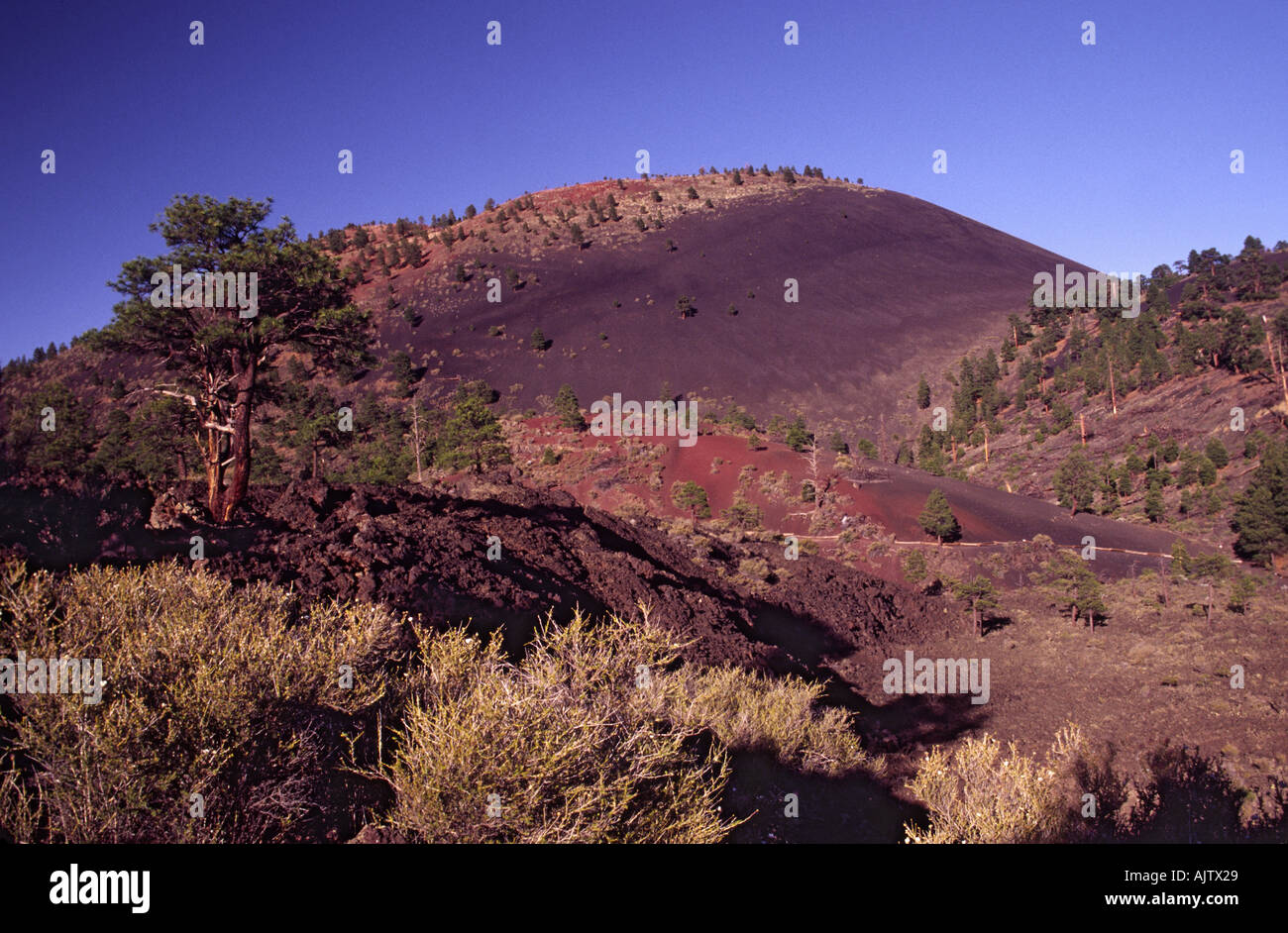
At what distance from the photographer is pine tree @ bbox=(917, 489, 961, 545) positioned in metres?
19.8

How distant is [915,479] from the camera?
2598 cm

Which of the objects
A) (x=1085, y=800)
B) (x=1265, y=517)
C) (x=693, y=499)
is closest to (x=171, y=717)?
(x=1085, y=800)

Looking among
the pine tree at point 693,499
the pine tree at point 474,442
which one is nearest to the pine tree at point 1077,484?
the pine tree at point 693,499

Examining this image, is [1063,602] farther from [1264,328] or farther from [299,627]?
[1264,328]

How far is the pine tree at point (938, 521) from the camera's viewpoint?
65.1ft

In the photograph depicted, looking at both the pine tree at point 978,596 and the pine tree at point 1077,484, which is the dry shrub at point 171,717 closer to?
the pine tree at point 978,596

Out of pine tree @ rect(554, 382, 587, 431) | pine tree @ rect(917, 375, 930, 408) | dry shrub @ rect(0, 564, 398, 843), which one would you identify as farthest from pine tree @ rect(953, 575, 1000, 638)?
pine tree @ rect(917, 375, 930, 408)

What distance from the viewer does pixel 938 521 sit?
65.2 ft

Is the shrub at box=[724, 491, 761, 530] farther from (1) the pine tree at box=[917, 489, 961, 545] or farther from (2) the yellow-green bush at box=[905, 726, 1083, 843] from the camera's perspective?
(2) the yellow-green bush at box=[905, 726, 1083, 843]

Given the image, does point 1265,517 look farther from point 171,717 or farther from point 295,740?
point 171,717
